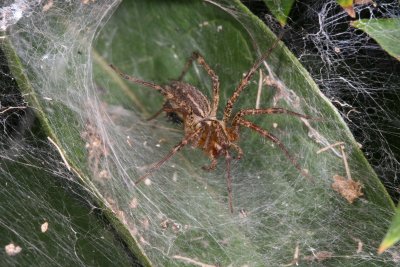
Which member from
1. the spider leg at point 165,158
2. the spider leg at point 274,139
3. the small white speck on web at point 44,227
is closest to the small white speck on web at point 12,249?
the small white speck on web at point 44,227

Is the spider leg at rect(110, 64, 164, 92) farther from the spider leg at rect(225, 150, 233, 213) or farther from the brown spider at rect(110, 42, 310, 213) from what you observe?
the spider leg at rect(225, 150, 233, 213)

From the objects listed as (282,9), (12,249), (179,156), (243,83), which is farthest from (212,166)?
(12,249)

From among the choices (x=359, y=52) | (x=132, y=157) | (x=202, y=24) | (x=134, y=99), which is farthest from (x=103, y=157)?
(x=359, y=52)

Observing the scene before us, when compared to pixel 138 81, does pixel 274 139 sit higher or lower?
lower

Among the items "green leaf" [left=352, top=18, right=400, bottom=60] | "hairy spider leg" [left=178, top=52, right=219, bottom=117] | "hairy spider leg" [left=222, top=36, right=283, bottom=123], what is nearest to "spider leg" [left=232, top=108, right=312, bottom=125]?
"hairy spider leg" [left=222, top=36, right=283, bottom=123]

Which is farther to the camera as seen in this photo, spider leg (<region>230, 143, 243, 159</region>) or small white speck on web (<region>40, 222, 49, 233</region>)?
spider leg (<region>230, 143, 243, 159</region>)

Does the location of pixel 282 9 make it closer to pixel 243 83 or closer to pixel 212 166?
pixel 243 83

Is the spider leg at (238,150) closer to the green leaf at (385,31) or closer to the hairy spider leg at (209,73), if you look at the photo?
the hairy spider leg at (209,73)
